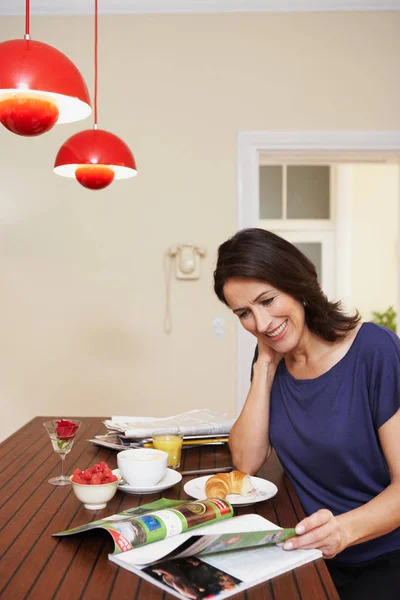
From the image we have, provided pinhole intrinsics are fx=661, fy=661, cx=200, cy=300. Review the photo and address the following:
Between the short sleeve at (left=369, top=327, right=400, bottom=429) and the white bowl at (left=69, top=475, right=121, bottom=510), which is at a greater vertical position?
the short sleeve at (left=369, top=327, right=400, bottom=429)

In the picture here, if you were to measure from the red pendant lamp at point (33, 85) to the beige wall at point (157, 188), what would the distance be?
2.09m

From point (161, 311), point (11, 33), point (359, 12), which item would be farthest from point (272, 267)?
point (11, 33)

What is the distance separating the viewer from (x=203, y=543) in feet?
3.56

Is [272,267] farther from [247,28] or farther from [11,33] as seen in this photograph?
[11,33]

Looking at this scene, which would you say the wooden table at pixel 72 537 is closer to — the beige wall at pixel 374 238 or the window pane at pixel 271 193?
the window pane at pixel 271 193

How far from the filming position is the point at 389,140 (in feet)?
11.9

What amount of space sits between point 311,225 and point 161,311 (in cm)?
301

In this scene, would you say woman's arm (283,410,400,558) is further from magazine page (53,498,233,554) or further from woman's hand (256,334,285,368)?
woman's hand (256,334,285,368)

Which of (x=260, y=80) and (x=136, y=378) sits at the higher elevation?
(x=260, y=80)

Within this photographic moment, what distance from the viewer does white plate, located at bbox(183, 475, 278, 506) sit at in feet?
4.74

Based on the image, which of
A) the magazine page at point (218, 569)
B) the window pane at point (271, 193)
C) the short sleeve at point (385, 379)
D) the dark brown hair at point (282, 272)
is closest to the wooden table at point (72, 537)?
the magazine page at point (218, 569)

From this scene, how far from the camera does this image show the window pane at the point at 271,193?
6.08 meters

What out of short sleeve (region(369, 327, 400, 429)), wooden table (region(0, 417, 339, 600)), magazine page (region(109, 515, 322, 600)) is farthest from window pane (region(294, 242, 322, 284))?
magazine page (region(109, 515, 322, 600))

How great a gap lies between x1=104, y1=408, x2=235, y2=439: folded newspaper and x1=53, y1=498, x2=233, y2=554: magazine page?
0.64m
